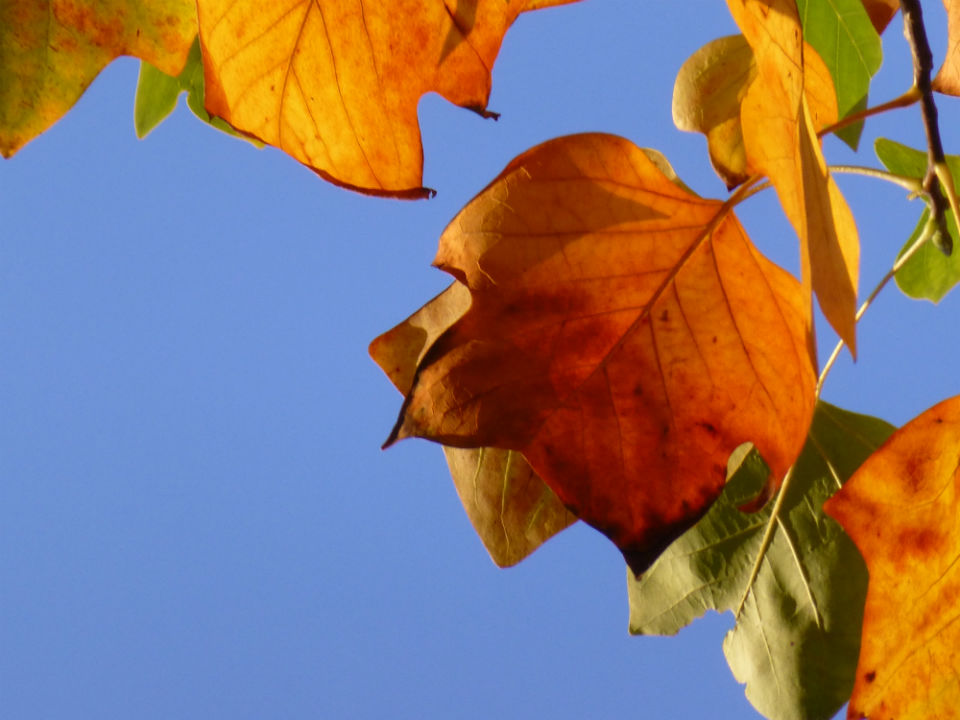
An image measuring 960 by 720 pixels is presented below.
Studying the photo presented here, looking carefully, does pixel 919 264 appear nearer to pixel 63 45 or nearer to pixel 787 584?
pixel 787 584

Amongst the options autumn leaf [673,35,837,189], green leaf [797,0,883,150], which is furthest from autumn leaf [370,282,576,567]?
green leaf [797,0,883,150]

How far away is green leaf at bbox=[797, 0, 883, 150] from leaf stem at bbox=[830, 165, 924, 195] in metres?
0.08

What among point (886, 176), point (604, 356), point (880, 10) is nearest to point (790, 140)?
point (604, 356)

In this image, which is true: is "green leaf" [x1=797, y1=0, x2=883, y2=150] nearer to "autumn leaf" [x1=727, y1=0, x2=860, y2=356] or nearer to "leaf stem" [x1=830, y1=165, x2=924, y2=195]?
"leaf stem" [x1=830, y1=165, x2=924, y2=195]

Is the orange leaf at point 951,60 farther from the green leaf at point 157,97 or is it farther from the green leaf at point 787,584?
the green leaf at point 157,97

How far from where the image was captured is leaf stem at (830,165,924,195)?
35cm

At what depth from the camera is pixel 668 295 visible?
29cm

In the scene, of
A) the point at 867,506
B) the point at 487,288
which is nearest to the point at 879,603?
the point at 867,506

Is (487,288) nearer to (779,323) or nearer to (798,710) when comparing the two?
(779,323)

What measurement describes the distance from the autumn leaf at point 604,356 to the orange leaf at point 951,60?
96 millimetres

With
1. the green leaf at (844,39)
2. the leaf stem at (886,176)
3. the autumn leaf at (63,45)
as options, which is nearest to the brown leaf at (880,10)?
the green leaf at (844,39)

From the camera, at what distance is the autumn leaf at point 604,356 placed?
256 mm

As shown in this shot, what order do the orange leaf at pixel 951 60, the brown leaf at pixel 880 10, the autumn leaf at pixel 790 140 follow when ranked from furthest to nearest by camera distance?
1. the brown leaf at pixel 880 10
2. the orange leaf at pixel 951 60
3. the autumn leaf at pixel 790 140

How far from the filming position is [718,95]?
1.30 feet
